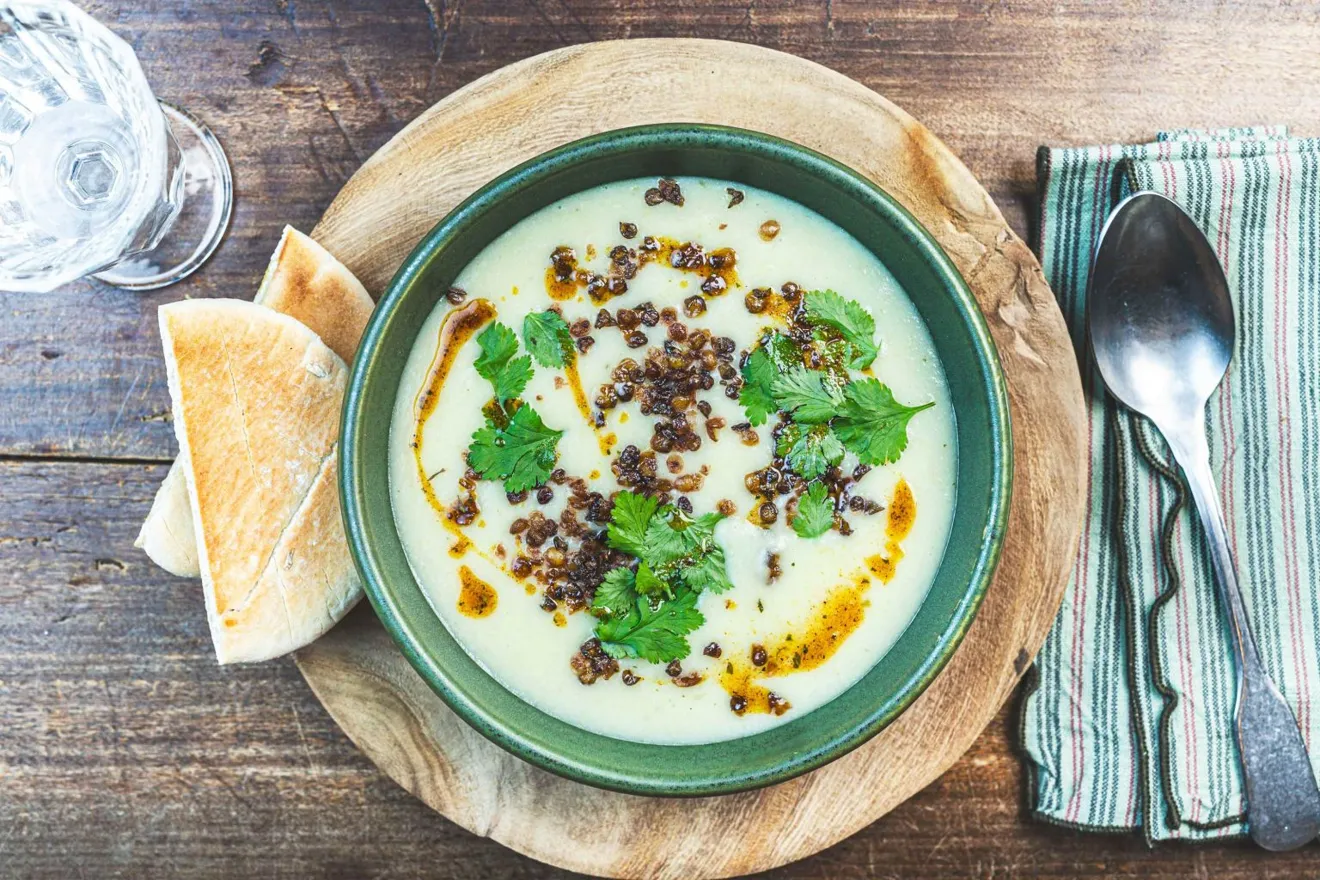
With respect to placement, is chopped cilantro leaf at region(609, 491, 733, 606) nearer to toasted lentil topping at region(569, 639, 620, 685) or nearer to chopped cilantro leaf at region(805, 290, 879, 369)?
toasted lentil topping at region(569, 639, 620, 685)

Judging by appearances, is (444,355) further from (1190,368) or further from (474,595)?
(1190,368)

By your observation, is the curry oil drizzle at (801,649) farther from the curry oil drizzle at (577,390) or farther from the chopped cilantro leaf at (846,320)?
the curry oil drizzle at (577,390)

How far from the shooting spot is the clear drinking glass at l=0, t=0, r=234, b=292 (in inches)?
82.4

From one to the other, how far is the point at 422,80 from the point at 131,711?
1654 millimetres

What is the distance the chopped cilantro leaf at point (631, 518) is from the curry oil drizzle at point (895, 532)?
449 mm

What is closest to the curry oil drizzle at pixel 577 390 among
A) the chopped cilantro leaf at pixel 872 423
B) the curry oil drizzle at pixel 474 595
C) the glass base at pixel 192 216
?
the curry oil drizzle at pixel 474 595

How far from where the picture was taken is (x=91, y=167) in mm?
2250

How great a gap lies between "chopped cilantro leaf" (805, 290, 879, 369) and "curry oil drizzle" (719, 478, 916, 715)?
257 millimetres

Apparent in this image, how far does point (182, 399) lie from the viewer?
195 cm

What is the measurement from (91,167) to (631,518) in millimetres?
1521

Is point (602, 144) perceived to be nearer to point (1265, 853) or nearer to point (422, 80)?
point (422, 80)

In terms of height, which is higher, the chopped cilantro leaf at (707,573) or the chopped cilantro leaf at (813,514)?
the chopped cilantro leaf at (813,514)

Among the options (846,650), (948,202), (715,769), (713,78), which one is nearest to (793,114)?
(713,78)

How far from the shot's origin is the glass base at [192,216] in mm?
2287
